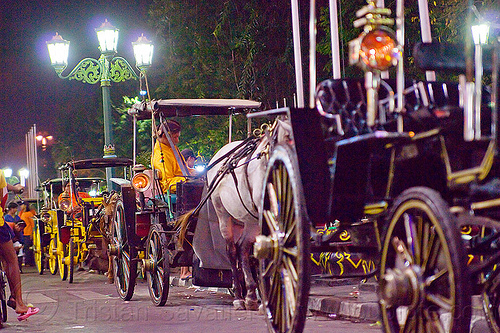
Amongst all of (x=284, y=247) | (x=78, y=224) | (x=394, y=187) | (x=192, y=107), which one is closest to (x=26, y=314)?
(x=192, y=107)

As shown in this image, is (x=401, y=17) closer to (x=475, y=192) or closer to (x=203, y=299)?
(x=475, y=192)

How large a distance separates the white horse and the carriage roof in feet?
3.00

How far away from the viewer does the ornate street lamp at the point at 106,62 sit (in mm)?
15656

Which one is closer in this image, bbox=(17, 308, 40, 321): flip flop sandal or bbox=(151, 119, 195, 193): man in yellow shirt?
bbox=(17, 308, 40, 321): flip flop sandal

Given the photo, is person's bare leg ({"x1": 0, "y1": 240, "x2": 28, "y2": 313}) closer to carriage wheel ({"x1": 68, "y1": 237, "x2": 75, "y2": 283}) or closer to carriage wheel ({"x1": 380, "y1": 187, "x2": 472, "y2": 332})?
carriage wheel ({"x1": 380, "y1": 187, "x2": 472, "y2": 332})

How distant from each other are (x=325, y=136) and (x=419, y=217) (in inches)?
53.3

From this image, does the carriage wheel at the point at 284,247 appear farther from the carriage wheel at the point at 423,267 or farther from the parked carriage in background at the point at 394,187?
the carriage wheel at the point at 423,267

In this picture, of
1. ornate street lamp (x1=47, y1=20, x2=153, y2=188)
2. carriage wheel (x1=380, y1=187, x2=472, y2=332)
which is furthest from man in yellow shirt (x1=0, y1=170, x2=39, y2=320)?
ornate street lamp (x1=47, y1=20, x2=153, y2=188)

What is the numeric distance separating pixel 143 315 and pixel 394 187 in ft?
18.2

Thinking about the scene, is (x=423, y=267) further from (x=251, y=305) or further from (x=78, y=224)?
(x=78, y=224)

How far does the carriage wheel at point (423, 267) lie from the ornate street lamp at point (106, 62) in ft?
40.0

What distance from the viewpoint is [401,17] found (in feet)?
13.7

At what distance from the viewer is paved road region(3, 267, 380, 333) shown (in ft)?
25.8

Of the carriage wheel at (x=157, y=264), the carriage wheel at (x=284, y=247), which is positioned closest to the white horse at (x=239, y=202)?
the carriage wheel at (x=157, y=264)
